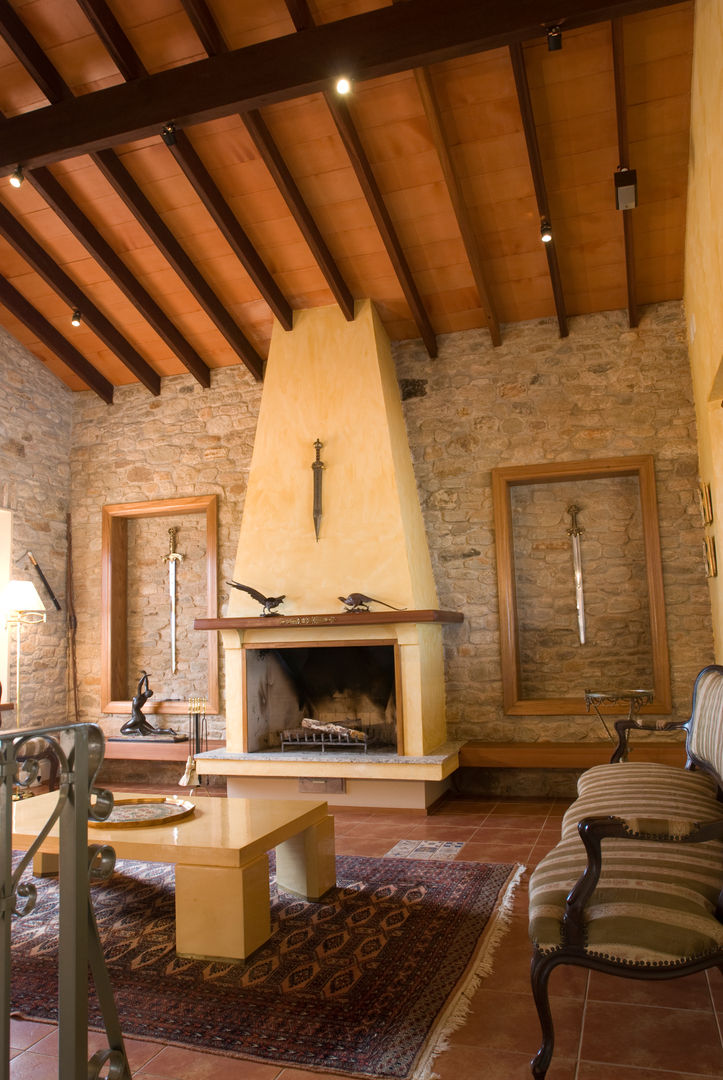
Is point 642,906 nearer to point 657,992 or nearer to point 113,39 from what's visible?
point 657,992

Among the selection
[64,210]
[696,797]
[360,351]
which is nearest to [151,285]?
[64,210]

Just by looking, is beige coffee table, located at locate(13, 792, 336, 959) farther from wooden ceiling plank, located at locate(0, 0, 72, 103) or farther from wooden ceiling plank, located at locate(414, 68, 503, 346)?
wooden ceiling plank, located at locate(0, 0, 72, 103)

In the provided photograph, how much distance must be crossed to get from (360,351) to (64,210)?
2324 millimetres

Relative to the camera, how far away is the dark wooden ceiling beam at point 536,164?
426cm

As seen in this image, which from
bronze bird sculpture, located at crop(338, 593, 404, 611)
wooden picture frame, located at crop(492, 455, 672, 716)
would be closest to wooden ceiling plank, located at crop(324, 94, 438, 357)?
wooden picture frame, located at crop(492, 455, 672, 716)

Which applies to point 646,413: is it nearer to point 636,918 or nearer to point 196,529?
point 196,529

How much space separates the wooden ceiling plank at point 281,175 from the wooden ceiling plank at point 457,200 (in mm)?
976

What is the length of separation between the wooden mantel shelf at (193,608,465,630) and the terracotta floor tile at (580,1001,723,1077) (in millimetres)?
3044

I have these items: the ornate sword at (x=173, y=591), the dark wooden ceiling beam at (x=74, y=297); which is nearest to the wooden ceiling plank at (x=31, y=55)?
the dark wooden ceiling beam at (x=74, y=297)

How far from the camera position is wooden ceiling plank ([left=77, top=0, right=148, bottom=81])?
14.0ft

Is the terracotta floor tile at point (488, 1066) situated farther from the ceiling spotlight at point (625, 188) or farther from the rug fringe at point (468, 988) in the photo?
the ceiling spotlight at point (625, 188)

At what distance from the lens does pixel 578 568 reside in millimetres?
6070

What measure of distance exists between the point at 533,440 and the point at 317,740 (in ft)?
9.52

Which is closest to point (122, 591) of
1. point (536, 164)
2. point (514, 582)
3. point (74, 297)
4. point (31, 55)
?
point (74, 297)
